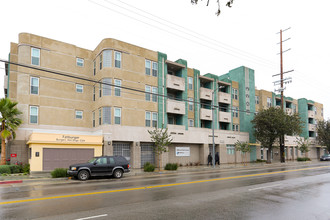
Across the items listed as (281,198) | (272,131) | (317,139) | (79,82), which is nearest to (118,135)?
(79,82)

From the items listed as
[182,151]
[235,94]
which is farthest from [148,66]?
[235,94]

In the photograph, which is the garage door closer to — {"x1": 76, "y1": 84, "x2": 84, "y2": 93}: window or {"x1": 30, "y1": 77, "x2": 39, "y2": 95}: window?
{"x1": 30, "y1": 77, "x2": 39, "y2": 95}: window

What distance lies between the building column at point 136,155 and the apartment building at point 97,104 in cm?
11

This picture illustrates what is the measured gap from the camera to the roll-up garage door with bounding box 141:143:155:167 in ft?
94.2

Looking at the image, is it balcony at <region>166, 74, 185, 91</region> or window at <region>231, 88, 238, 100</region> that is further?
window at <region>231, 88, 238, 100</region>

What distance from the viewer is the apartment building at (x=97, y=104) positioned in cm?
2405

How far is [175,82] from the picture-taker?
32156mm

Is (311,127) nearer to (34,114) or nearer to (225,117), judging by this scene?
(225,117)

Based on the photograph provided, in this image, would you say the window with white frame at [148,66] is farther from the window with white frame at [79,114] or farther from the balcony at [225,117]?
the balcony at [225,117]

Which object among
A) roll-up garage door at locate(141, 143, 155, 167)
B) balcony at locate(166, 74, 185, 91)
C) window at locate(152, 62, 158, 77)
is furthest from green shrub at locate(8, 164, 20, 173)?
balcony at locate(166, 74, 185, 91)

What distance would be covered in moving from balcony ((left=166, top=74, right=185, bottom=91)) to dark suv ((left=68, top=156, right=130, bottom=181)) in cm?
1463

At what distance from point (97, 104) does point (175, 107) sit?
9.61 m

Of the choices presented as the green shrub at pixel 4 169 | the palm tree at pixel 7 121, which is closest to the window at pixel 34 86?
the palm tree at pixel 7 121

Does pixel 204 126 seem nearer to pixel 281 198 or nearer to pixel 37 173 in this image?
pixel 37 173
